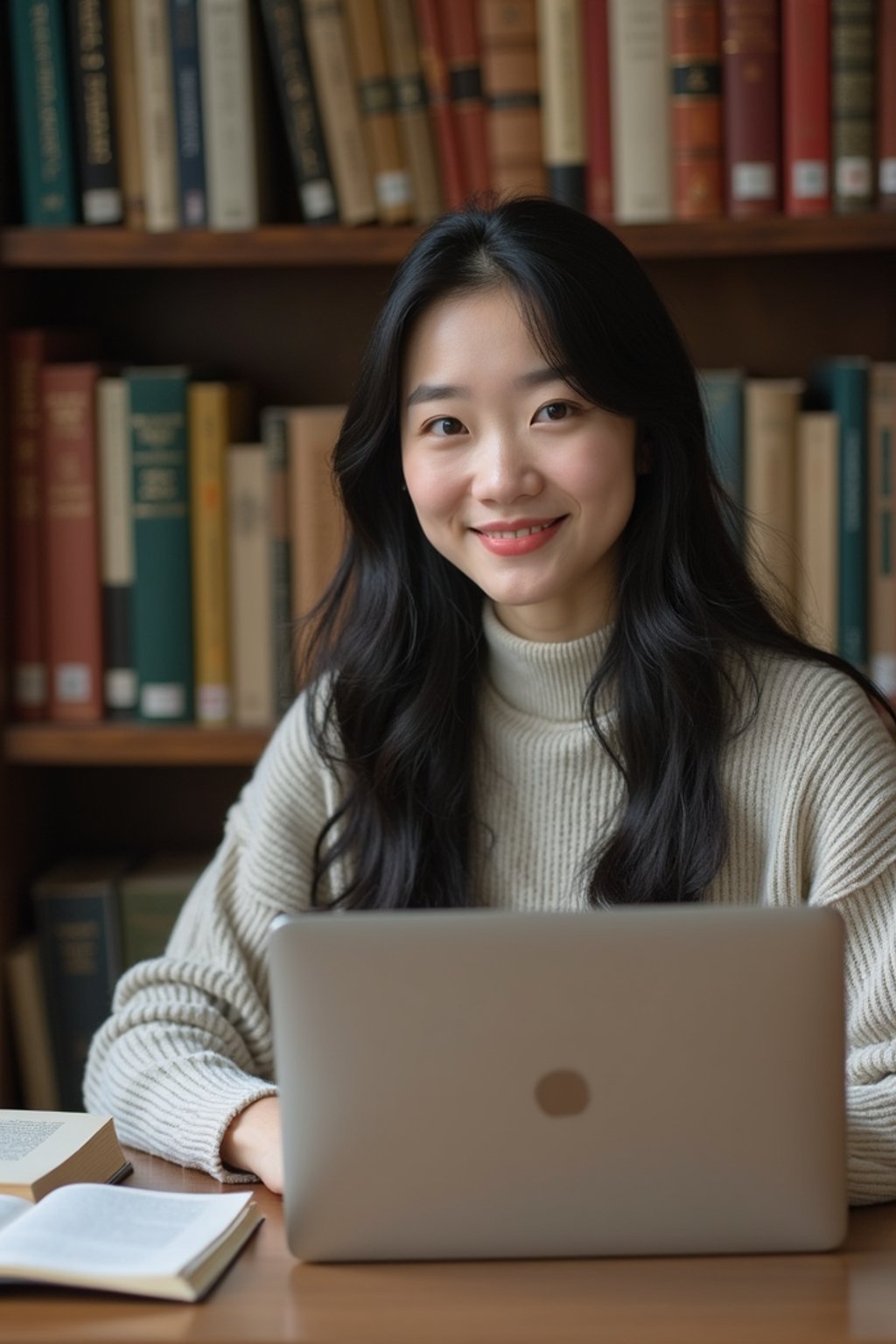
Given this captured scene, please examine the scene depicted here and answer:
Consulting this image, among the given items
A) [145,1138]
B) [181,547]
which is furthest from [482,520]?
[181,547]

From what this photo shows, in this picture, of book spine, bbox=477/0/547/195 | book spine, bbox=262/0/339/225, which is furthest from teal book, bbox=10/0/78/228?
book spine, bbox=477/0/547/195

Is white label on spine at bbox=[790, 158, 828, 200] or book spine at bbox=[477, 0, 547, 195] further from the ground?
book spine at bbox=[477, 0, 547, 195]

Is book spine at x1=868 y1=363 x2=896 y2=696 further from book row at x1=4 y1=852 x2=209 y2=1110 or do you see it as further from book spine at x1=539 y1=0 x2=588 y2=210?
book row at x1=4 y1=852 x2=209 y2=1110

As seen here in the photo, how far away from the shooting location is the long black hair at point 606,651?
53.6 inches

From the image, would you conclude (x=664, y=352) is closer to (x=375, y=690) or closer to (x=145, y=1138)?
(x=375, y=690)

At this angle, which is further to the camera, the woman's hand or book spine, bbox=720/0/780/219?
book spine, bbox=720/0/780/219

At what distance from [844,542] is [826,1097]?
107cm

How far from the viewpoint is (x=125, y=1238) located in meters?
0.97

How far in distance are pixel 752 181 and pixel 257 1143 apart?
1.17 m

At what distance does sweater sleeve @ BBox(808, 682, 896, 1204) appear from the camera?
1.24m

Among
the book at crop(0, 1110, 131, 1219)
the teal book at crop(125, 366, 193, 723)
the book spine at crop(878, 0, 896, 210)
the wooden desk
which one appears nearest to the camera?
the wooden desk

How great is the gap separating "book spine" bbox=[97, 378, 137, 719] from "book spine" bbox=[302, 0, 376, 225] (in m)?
0.33

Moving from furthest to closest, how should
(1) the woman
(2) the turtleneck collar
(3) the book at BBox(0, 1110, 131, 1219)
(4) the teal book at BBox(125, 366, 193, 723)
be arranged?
1. (4) the teal book at BBox(125, 366, 193, 723)
2. (2) the turtleneck collar
3. (1) the woman
4. (3) the book at BBox(0, 1110, 131, 1219)

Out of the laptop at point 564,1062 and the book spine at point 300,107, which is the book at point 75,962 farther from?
the laptop at point 564,1062
